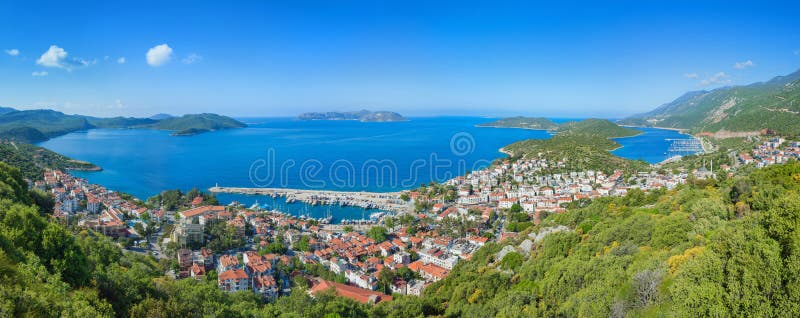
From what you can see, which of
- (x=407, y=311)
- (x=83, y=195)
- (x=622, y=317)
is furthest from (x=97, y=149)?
(x=622, y=317)

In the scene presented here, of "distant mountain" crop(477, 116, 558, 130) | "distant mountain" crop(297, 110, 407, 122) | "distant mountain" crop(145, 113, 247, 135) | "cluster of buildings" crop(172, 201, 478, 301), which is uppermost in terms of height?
"distant mountain" crop(297, 110, 407, 122)

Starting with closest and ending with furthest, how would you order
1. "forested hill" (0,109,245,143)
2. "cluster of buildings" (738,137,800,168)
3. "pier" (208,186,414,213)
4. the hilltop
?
"cluster of buildings" (738,137,800,168) < "pier" (208,186,414,213) < the hilltop < "forested hill" (0,109,245,143)

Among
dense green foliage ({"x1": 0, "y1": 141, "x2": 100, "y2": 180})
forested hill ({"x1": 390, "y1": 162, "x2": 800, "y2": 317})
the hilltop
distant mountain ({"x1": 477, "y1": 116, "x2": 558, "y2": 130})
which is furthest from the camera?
distant mountain ({"x1": 477, "y1": 116, "x2": 558, "y2": 130})

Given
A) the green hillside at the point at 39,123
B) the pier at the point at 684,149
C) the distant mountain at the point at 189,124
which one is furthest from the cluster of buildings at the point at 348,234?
the distant mountain at the point at 189,124

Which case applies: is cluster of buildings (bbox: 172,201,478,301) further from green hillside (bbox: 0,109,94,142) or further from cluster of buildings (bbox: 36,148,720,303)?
green hillside (bbox: 0,109,94,142)

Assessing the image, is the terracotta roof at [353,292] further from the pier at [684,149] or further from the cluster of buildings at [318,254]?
the pier at [684,149]

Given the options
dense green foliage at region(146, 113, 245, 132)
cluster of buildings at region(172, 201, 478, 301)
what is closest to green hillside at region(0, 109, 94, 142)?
dense green foliage at region(146, 113, 245, 132)

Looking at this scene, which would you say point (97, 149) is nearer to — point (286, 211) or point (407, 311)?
point (286, 211)
